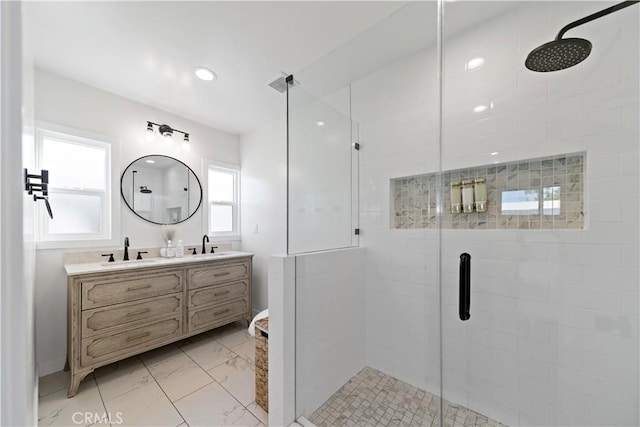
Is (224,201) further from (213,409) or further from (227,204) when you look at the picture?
(213,409)

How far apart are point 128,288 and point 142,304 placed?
18 cm

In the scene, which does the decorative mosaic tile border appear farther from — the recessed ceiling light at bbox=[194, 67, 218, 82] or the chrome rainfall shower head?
the recessed ceiling light at bbox=[194, 67, 218, 82]

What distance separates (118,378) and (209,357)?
2.11 feet

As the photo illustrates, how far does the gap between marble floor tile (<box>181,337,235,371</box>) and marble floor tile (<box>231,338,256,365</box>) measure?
0.06 m

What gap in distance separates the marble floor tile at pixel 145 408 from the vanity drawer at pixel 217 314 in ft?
2.02

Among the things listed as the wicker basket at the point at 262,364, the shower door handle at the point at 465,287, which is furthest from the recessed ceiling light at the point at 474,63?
the wicker basket at the point at 262,364

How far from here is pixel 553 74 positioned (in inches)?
51.2

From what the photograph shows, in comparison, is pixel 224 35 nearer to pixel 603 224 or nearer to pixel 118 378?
pixel 603 224

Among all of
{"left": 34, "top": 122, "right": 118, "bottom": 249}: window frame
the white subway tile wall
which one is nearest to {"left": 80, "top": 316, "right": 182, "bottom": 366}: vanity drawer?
{"left": 34, "top": 122, "right": 118, "bottom": 249}: window frame

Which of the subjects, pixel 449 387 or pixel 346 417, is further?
pixel 449 387

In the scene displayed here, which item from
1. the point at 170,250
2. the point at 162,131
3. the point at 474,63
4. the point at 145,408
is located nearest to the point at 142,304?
the point at 170,250

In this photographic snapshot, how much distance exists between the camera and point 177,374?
193 cm

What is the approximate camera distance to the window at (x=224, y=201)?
3.12m

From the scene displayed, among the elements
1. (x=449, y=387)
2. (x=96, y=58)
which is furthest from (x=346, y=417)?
(x=96, y=58)
